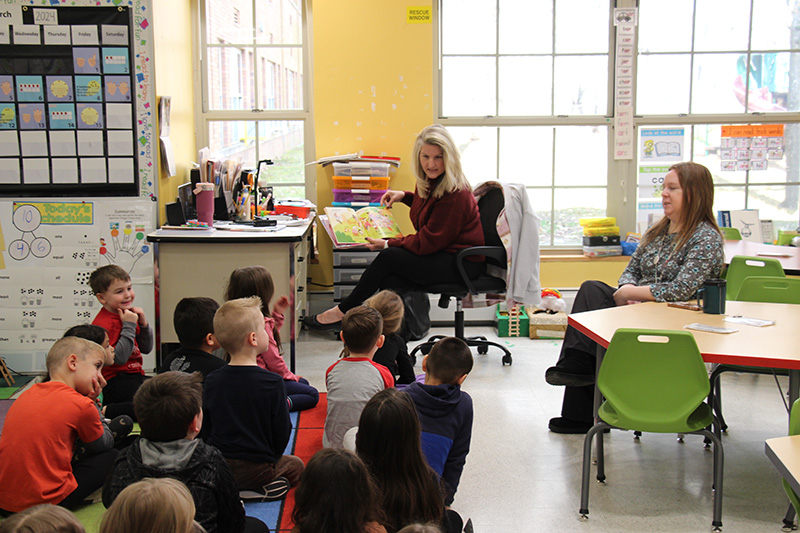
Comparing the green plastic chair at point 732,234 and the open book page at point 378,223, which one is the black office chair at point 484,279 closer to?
the open book page at point 378,223

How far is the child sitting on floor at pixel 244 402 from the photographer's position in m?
2.53

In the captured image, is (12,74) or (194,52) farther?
(194,52)

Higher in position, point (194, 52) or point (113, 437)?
point (194, 52)

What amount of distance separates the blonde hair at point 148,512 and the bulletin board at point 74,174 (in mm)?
3043

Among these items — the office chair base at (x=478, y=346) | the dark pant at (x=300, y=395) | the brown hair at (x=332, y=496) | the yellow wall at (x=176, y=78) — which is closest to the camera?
the brown hair at (x=332, y=496)

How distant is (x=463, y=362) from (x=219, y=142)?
368 centimetres

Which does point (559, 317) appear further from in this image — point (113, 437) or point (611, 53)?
point (113, 437)

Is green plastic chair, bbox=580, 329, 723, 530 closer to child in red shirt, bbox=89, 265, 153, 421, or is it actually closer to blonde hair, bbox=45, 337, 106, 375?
blonde hair, bbox=45, 337, 106, 375

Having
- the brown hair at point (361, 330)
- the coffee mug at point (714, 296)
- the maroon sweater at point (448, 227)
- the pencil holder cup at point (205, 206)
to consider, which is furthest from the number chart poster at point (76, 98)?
the coffee mug at point (714, 296)

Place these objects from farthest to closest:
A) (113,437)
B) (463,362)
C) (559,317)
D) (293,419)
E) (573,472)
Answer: (559,317) → (293,419) → (573,472) → (113,437) → (463,362)

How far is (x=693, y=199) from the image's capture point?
11.0 feet

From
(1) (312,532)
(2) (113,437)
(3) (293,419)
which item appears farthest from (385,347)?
(1) (312,532)

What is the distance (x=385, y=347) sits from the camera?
3203mm

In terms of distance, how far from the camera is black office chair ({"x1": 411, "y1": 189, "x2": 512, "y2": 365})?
13.9ft
